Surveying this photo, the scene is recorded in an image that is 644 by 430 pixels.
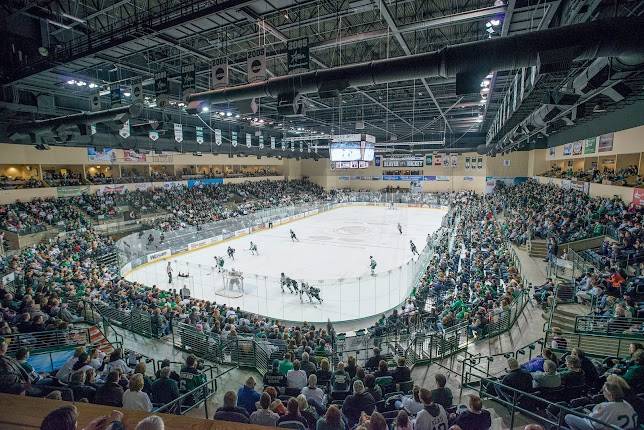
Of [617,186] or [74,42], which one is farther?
[617,186]

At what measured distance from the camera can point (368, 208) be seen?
48438mm

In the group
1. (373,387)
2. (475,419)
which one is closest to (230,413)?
(373,387)

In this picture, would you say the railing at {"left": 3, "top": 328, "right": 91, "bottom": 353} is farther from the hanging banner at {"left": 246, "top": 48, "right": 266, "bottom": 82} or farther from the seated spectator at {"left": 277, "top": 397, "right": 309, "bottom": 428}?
the hanging banner at {"left": 246, "top": 48, "right": 266, "bottom": 82}

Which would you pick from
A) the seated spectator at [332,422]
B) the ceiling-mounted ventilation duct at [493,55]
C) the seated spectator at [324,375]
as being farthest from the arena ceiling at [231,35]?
the seated spectator at [332,422]

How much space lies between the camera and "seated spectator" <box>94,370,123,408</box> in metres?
4.46

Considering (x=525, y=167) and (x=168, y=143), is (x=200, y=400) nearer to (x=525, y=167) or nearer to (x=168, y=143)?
(x=168, y=143)

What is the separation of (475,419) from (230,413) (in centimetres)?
274

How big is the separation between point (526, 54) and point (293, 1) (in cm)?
640

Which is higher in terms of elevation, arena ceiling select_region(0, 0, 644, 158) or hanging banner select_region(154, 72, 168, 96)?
arena ceiling select_region(0, 0, 644, 158)

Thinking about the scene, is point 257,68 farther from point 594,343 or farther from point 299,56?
point 594,343

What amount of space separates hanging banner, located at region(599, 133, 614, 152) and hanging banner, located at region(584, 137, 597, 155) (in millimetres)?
891

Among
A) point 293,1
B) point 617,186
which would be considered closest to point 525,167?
point 617,186

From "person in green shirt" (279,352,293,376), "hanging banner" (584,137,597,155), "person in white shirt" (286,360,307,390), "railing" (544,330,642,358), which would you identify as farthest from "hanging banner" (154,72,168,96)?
"hanging banner" (584,137,597,155)

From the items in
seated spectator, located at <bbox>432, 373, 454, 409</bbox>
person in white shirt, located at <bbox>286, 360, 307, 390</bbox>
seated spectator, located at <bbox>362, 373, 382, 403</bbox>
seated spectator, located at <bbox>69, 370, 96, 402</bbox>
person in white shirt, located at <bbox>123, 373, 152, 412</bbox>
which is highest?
person in white shirt, located at <bbox>123, 373, 152, 412</bbox>
